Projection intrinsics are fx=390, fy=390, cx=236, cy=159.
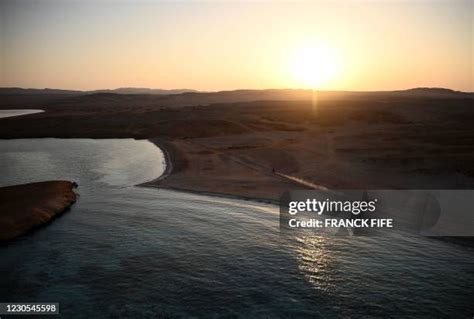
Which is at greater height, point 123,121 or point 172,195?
point 123,121

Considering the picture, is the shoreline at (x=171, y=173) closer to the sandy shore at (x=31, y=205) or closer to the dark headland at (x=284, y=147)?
the dark headland at (x=284, y=147)

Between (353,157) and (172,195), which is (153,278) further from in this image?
(353,157)

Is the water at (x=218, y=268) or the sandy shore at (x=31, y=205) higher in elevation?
the sandy shore at (x=31, y=205)

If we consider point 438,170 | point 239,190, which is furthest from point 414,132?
point 239,190

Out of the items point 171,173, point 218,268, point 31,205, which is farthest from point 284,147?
point 218,268

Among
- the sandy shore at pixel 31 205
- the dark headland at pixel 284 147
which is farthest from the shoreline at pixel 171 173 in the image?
the sandy shore at pixel 31 205

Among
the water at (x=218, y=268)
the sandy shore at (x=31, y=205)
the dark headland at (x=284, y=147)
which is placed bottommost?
the water at (x=218, y=268)
